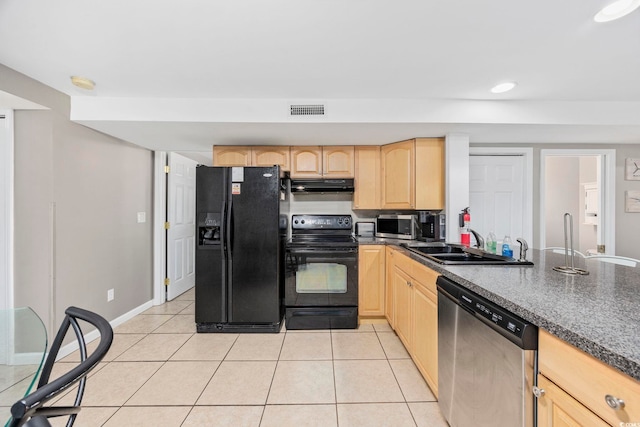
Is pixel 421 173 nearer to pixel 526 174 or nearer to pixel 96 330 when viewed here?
pixel 526 174

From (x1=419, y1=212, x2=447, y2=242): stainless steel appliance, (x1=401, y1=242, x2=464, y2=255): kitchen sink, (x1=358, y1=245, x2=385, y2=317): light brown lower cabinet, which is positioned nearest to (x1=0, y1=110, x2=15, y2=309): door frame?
(x1=358, y1=245, x2=385, y2=317): light brown lower cabinet

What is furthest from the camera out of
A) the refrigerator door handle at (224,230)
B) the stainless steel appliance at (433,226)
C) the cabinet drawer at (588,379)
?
the stainless steel appliance at (433,226)

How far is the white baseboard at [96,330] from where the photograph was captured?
7.17 ft

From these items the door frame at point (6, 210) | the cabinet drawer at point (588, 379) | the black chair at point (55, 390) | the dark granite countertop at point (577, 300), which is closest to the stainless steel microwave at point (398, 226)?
the dark granite countertop at point (577, 300)

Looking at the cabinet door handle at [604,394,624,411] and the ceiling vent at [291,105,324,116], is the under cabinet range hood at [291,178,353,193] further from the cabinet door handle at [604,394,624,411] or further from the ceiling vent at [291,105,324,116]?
the cabinet door handle at [604,394,624,411]

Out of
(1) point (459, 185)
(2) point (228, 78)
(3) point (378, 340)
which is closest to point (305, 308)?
(3) point (378, 340)

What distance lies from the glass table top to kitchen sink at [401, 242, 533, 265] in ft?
6.43

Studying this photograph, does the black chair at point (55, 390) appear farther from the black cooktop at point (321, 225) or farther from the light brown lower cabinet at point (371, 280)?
the black cooktop at point (321, 225)

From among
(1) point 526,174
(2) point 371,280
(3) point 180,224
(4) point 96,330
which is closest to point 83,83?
(3) point 180,224

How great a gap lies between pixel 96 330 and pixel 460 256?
368cm

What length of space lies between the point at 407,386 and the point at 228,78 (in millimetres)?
2526

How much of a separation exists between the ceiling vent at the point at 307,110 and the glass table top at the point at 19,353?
2.06 metres

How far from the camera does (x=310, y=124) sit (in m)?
2.33

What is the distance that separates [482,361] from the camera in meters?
1.13
